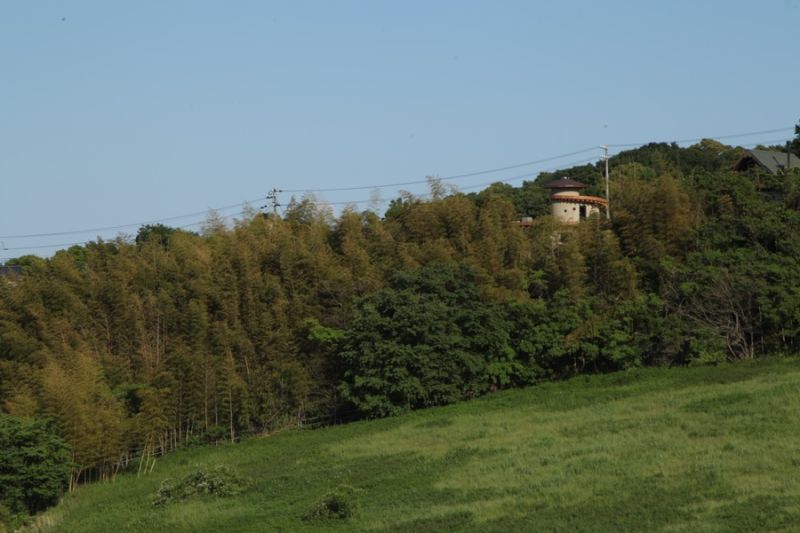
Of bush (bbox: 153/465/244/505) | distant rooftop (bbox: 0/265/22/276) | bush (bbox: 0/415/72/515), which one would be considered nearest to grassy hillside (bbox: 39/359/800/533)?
bush (bbox: 153/465/244/505)

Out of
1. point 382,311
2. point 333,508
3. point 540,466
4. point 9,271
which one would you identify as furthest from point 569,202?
point 333,508

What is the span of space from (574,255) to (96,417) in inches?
474

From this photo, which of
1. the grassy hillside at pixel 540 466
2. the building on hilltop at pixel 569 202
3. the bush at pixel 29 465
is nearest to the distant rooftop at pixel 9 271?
the grassy hillside at pixel 540 466

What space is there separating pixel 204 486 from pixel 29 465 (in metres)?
3.90

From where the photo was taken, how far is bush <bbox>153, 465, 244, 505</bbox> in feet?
59.0

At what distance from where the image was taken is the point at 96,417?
840 inches

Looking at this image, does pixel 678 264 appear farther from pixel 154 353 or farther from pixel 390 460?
pixel 154 353

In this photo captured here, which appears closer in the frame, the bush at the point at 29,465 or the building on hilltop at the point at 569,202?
the bush at the point at 29,465

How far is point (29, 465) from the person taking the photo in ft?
63.8

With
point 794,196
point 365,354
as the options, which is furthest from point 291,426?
point 794,196

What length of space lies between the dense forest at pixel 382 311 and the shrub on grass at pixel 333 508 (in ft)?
23.6

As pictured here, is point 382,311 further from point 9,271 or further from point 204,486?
point 9,271

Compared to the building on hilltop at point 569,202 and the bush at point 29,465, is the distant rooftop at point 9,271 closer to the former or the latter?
the bush at point 29,465

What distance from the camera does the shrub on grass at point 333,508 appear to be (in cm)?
1517
